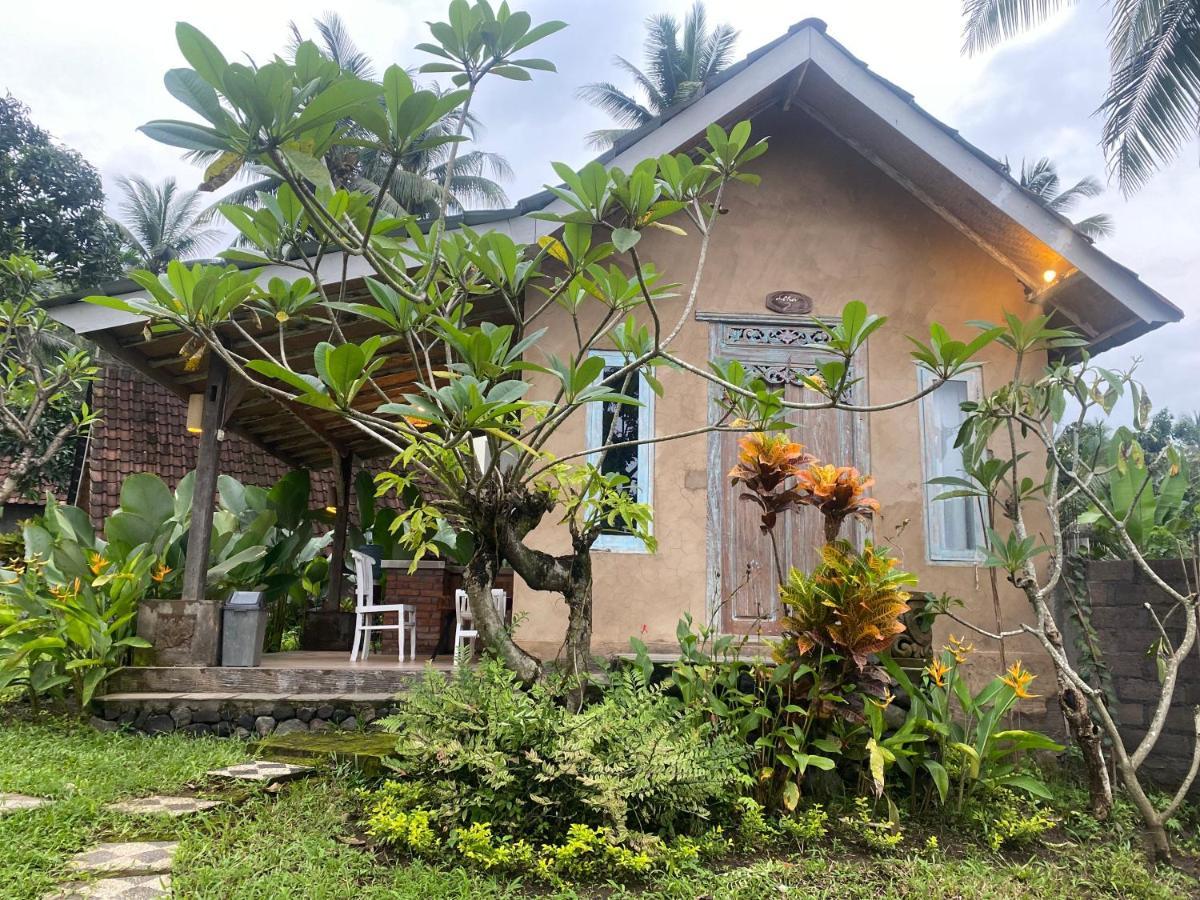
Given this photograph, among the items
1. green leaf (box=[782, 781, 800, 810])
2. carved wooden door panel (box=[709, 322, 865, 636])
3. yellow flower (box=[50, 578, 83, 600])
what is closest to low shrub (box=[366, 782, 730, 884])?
green leaf (box=[782, 781, 800, 810])

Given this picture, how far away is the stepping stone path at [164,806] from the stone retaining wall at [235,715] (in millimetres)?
1265

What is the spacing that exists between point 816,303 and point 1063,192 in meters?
22.6

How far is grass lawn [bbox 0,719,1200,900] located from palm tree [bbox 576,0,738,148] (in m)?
21.5

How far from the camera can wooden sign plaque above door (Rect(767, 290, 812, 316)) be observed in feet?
19.3

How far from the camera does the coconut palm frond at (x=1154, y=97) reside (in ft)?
34.0

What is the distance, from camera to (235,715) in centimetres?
485

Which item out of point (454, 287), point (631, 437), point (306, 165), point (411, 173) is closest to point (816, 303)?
point (631, 437)

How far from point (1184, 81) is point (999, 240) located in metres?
7.52

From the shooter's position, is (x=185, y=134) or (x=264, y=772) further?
(x=264, y=772)

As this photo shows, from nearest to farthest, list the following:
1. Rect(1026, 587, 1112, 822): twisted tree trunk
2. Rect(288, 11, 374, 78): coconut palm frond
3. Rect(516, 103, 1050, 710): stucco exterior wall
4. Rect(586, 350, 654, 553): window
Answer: Rect(1026, 587, 1112, 822): twisted tree trunk, Rect(516, 103, 1050, 710): stucco exterior wall, Rect(586, 350, 654, 553): window, Rect(288, 11, 374, 78): coconut palm frond

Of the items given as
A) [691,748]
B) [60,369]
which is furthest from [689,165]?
[60,369]

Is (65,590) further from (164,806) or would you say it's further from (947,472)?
(947,472)

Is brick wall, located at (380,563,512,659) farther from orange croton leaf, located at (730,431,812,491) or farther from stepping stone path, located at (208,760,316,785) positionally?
orange croton leaf, located at (730,431,812,491)

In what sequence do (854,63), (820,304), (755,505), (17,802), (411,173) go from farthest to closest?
1. (411,173)
2. (820,304)
3. (755,505)
4. (854,63)
5. (17,802)
